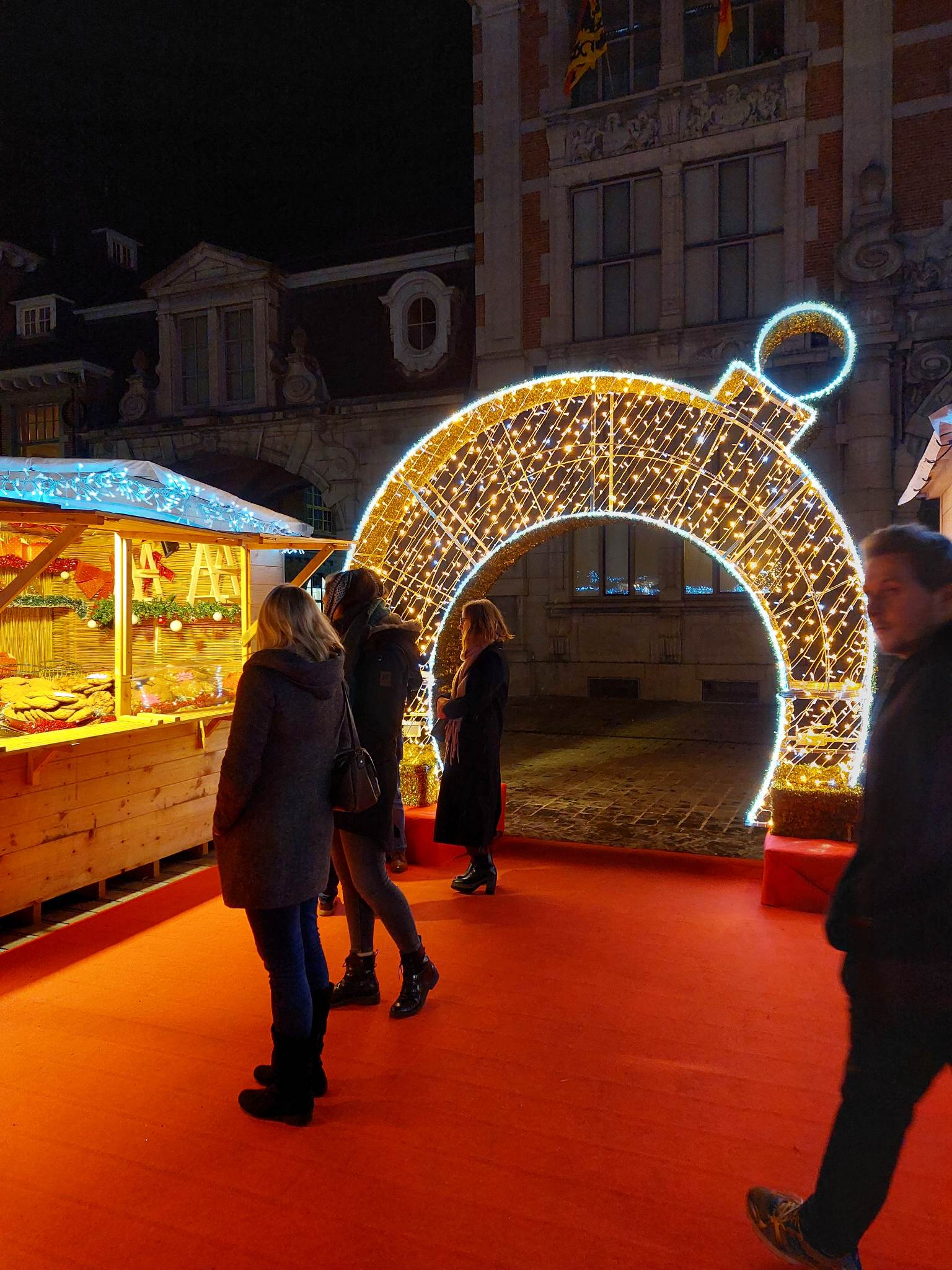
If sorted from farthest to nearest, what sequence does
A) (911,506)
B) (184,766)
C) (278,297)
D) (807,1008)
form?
1. (278,297)
2. (911,506)
3. (184,766)
4. (807,1008)

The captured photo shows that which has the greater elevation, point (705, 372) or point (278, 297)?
point (278, 297)

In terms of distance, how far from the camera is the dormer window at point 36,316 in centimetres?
1966

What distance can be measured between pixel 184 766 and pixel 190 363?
1482cm

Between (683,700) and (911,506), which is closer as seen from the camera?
(911,506)

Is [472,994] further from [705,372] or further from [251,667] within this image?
[705,372]

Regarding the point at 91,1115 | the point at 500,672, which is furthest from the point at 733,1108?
the point at 500,672

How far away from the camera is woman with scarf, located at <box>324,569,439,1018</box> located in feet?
11.6

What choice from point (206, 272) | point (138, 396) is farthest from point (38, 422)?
point (206, 272)

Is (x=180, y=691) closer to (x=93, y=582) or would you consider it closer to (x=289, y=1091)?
(x=93, y=582)

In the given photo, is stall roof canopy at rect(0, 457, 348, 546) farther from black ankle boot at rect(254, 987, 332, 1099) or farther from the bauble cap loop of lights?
the bauble cap loop of lights

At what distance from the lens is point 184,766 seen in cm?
624

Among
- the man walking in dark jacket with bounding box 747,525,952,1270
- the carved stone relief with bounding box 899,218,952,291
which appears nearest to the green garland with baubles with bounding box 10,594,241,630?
the man walking in dark jacket with bounding box 747,525,952,1270

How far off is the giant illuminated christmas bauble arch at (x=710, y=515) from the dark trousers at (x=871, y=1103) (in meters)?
3.36

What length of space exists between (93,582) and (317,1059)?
20.3ft
